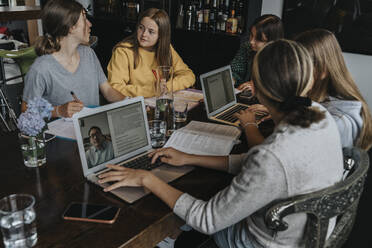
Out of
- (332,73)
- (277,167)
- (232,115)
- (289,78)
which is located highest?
(289,78)

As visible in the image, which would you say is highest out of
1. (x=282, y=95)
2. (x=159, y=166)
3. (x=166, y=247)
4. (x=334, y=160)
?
(x=282, y=95)

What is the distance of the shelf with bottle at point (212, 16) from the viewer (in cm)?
374

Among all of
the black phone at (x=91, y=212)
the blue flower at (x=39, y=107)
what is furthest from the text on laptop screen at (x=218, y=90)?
the black phone at (x=91, y=212)

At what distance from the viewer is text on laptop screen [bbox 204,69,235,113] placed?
1.93m

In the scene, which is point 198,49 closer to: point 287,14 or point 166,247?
point 287,14

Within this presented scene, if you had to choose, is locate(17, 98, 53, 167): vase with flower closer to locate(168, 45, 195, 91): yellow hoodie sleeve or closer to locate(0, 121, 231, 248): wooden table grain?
locate(0, 121, 231, 248): wooden table grain

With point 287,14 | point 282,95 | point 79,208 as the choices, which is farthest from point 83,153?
point 287,14

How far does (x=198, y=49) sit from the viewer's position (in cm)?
401

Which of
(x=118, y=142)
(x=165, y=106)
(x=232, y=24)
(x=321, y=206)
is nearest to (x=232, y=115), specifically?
(x=165, y=106)

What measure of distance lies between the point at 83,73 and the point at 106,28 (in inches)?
117

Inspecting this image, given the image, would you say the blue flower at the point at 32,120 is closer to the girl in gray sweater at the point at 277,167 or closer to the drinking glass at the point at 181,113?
the girl in gray sweater at the point at 277,167

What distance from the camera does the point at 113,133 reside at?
4.24 ft

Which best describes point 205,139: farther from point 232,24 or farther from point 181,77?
point 232,24

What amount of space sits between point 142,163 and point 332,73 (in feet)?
3.19
